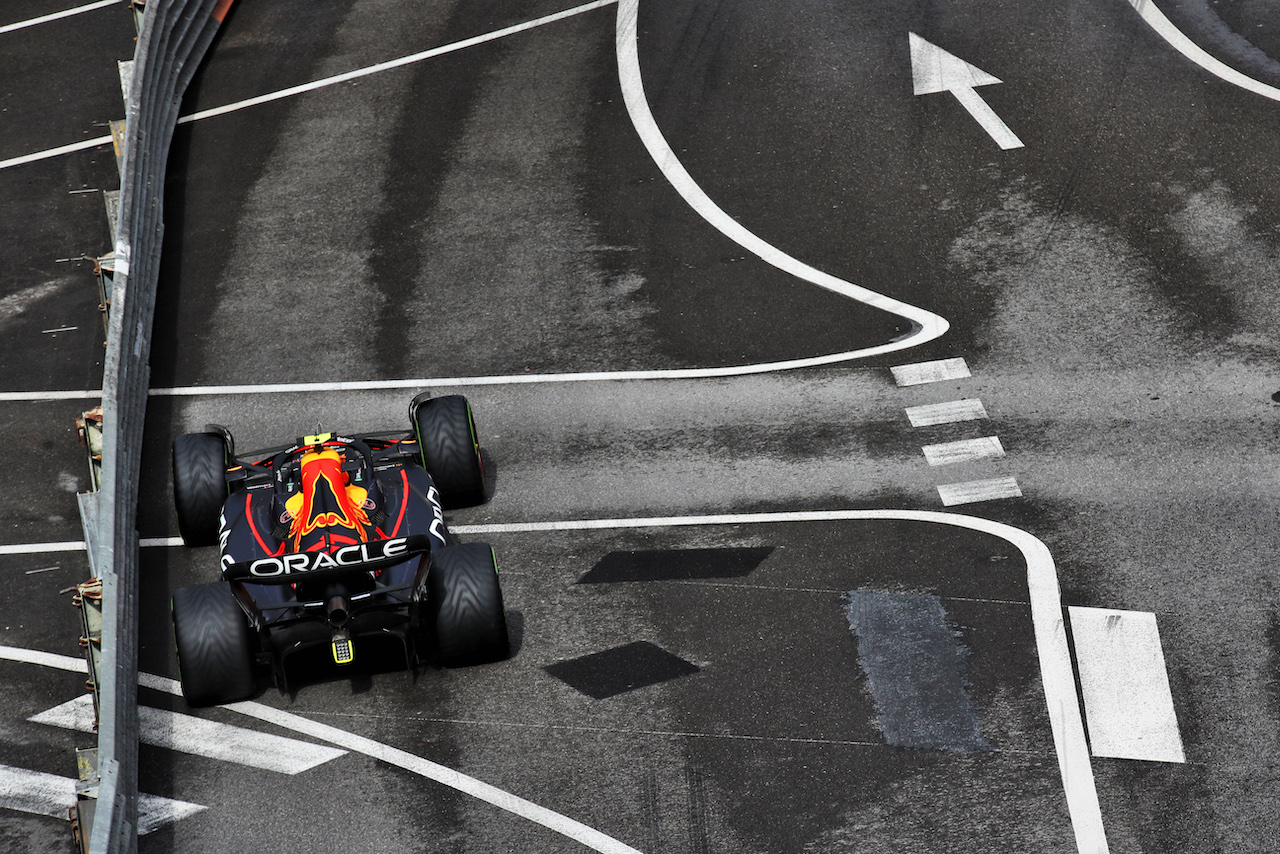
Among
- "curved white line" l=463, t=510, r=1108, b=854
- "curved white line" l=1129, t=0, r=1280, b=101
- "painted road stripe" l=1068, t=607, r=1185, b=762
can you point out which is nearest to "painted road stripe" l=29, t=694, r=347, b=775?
"curved white line" l=463, t=510, r=1108, b=854

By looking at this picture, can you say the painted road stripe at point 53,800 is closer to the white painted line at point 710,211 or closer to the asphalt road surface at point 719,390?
the asphalt road surface at point 719,390

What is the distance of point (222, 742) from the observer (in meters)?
11.4

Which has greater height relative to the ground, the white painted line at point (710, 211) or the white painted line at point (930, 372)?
the white painted line at point (710, 211)

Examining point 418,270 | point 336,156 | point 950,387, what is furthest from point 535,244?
point 950,387

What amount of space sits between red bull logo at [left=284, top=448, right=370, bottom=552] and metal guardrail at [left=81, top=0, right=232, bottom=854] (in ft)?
5.14

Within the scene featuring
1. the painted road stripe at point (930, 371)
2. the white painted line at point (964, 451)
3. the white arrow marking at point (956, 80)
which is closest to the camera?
the white painted line at point (964, 451)

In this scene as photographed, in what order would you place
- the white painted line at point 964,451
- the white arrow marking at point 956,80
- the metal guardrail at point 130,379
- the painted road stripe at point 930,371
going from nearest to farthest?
1. the metal guardrail at point 130,379
2. the white painted line at point 964,451
3. the painted road stripe at point 930,371
4. the white arrow marking at point 956,80

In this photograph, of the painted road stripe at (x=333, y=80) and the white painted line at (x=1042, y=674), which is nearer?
the white painted line at (x=1042, y=674)

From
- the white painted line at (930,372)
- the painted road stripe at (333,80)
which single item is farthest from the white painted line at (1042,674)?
the painted road stripe at (333,80)

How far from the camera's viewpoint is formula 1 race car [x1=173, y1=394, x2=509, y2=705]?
36.8 ft

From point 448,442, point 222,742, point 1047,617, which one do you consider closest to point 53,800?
point 222,742

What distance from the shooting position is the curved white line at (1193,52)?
20.1m

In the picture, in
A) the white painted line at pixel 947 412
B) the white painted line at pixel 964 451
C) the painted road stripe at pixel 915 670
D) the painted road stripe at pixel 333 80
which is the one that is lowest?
the painted road stripe at pixel 915 670

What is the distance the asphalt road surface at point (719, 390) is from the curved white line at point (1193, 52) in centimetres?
10
